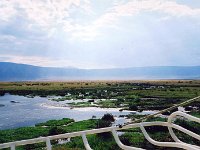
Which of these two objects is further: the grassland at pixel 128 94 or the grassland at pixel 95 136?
the grassland at pixel 128 94

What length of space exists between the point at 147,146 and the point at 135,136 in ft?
9.25

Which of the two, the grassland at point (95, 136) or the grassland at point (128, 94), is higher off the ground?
the grassland at point (128, 94)

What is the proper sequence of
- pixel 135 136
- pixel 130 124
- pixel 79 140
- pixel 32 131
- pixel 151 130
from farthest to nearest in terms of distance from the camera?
1. pixel 32 131
2. pixel 151 130
3. pixel 135 136
4. pixel 79 140
5. pixel 130 124

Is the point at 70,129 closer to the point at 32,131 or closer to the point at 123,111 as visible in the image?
the point at 32,131

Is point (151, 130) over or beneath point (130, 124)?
beneath

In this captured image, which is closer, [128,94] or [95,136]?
[95,136]

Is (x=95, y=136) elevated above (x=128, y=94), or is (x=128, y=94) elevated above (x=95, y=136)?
(x=128, y=94)

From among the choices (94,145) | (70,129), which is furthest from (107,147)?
(70,129)

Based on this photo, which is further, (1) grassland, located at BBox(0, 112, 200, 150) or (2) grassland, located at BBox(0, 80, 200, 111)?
(2) grassland, located at BBox(0, 80, 200, 111)

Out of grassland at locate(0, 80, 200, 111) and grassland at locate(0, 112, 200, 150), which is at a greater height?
grassland at locate(0, 80, 200, 111)

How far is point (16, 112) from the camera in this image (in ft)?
123

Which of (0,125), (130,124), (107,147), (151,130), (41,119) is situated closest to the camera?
(130,124)

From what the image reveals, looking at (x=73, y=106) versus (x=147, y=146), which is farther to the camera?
(x=73, y=106)

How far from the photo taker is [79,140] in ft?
64.9
